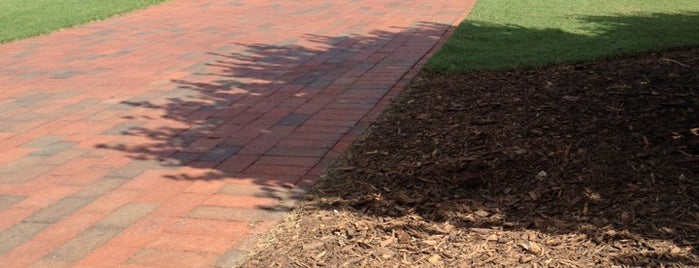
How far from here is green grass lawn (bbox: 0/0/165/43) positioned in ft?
37.0

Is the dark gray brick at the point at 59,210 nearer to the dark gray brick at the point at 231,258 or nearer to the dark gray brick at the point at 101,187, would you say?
the dark gray brick at the point at 101,187

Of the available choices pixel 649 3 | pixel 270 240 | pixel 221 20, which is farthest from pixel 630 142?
pixel 221 20

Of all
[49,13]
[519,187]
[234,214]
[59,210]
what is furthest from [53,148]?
[49,13]

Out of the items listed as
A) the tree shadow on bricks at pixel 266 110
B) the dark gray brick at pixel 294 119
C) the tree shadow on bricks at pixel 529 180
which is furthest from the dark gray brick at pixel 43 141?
the tree shadow on bricks at pixel 529 180

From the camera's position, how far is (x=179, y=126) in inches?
224

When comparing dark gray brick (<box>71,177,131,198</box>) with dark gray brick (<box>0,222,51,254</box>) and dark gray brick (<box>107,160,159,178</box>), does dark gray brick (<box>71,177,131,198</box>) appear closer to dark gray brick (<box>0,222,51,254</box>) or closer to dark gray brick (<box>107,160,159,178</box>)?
dark gray brick (<box>107,160,159,178</box>)

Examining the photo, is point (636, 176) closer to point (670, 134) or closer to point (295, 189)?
point (670, 134)

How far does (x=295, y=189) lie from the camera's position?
428 centimetres

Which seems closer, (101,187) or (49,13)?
(101,187)

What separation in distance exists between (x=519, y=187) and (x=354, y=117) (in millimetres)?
1911

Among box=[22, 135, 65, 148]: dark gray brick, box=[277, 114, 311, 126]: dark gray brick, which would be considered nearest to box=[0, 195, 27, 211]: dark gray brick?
box=[22, 135, 65, 148]: dark gray brick

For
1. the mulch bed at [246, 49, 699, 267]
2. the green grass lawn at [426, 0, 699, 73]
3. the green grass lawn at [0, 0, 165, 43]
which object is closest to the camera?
the mulch bed at [246, 49, 699, 267]

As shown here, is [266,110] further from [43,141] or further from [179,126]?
[43,141]

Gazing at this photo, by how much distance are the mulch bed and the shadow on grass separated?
0.06ft
